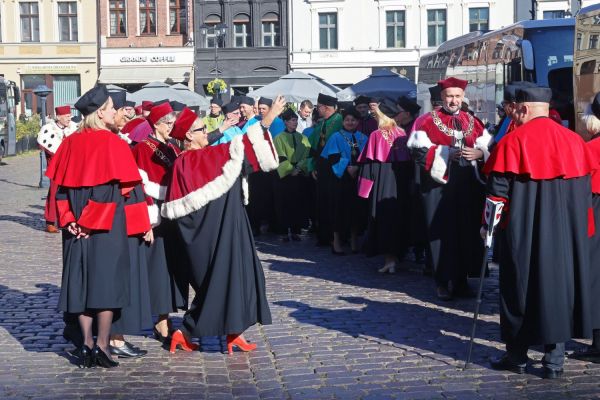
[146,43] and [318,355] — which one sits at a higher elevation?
[146,43]

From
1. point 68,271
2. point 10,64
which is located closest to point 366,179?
point 68,271

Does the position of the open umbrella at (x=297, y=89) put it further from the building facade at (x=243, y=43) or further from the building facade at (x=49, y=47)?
the building facade at (x=49, y=47)

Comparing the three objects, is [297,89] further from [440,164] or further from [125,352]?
[125,352]

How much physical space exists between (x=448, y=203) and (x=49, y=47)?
48168mm

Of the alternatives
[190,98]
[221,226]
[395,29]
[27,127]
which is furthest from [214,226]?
[395,29]

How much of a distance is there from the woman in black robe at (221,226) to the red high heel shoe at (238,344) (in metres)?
0.08

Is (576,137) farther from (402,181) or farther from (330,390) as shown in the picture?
(402,181)

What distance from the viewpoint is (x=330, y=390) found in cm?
695

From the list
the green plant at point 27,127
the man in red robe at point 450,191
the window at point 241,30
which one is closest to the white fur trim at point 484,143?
the man in red robe at point 450,191

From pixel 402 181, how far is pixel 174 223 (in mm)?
4748

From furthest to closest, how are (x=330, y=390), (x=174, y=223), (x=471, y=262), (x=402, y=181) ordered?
(x=402, y=181) → (x=471, y=262) → (x=174, y=223) → (x=330, y=390)

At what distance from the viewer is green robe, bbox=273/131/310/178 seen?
1538 centimetres

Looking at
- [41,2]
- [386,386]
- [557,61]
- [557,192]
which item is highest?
[41,2]

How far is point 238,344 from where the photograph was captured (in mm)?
8086
